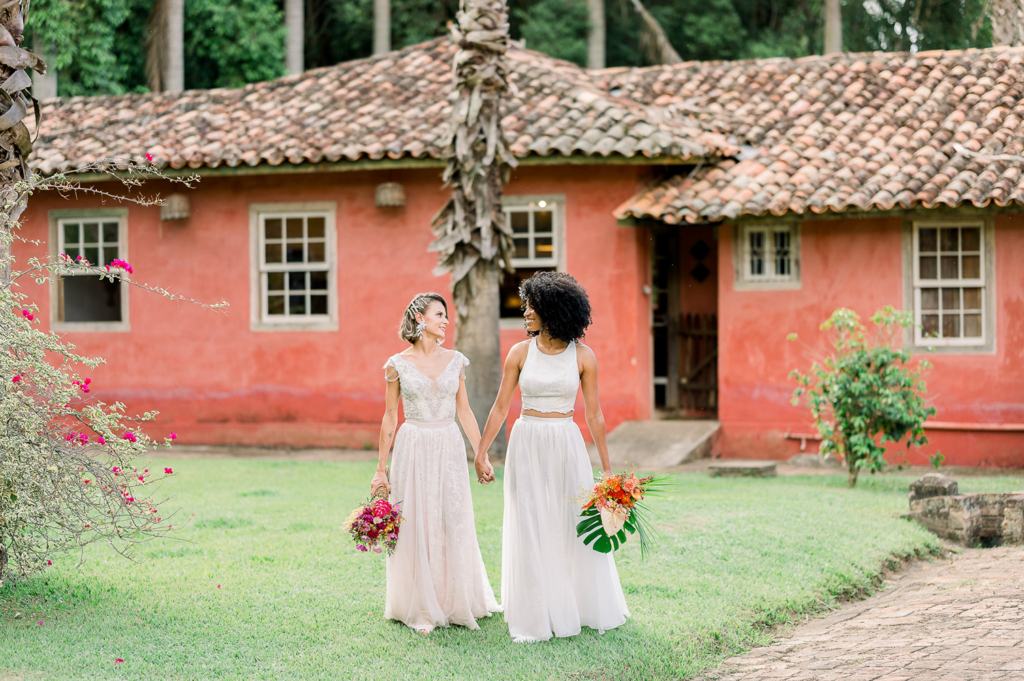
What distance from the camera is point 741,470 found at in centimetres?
1084

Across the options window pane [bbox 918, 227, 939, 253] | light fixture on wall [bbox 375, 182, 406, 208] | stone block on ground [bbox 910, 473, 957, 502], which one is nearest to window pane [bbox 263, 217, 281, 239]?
light fixture on wall [bbox 375, 182, 406, 208]

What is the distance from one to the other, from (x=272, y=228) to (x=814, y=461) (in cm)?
739

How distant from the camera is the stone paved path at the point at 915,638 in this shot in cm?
511

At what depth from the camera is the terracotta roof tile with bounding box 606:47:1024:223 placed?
1165 centimetres

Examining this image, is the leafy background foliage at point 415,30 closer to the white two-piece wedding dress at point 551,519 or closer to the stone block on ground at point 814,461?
the stone block on ground at point 814,461

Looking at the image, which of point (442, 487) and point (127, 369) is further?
point (127, 369)

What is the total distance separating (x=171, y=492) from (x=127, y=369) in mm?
4990

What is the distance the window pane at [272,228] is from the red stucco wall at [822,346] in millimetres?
Answer: 5686

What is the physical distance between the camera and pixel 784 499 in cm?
915

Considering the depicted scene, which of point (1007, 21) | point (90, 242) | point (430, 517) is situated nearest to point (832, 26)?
point (1007, 21)

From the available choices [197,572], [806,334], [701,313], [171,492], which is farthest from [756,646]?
[701,313]

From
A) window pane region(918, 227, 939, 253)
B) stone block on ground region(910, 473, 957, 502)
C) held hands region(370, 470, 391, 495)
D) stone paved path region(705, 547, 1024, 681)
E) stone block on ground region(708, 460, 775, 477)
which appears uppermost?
window pane region(918, 227, 939, 253)

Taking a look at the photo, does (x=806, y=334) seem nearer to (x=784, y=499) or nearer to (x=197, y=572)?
(x=784, y=499)

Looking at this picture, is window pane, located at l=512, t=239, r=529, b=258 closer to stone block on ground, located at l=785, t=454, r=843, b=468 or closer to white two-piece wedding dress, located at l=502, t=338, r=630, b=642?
stone block on ground, located at l=785, t=454, r=843, b=468
